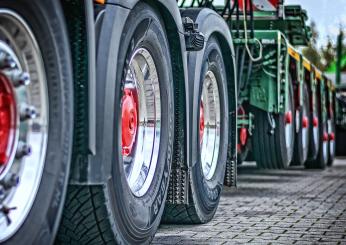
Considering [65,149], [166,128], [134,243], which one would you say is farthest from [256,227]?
[65,149]

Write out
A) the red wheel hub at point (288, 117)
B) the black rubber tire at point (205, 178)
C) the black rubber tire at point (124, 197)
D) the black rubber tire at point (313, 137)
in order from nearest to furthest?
the black rubber tire at point (124, 197)
the black rubber tire at point (205, 178)
the red wheel hub at point (288, 117)
the black rubber tire at point (313, 137)

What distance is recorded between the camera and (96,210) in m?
3.95

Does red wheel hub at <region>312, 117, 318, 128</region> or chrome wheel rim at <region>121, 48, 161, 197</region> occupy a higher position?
red wheel hub at <region>312, 117, 318, 128</region>

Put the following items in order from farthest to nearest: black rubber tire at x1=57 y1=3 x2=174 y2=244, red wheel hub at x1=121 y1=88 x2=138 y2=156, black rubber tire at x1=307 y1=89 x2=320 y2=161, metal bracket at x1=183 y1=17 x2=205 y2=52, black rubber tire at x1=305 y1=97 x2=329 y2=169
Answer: black rubber tire at x1=305 y1=97 x2=329 y2=169
black rubber tire at x1=307 y1=89 x2=320 y2=161
metal bracket at x1=183 y1=17 x2=205 y2=52
red wheel hub at x1=121 y1=88 x2=138 y2=156
black rubber tire at x1=57 y1=3 x2=174 y2=244

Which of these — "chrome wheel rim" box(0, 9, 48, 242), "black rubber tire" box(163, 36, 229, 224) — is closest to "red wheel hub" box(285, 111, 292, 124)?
"black rubber tire" box(163, 36, 229, 224)

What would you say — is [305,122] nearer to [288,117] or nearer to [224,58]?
[288,117]


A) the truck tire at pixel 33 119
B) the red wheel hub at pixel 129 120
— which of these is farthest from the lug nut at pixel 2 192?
the red wheel hub at pixel 129 120

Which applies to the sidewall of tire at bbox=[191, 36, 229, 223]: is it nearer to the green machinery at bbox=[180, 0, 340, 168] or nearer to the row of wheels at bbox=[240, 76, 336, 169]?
the green machinery at bbox=[180, 0, 340, 168]

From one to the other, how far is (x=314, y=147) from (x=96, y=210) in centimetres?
899

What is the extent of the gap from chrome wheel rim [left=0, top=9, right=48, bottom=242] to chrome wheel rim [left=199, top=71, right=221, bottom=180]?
9.09 feet

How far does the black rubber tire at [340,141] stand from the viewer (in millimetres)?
17322

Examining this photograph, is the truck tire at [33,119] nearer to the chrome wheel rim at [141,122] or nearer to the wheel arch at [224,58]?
the chrome wheel rim at [141,122]

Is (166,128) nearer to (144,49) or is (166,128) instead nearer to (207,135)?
(144,49)

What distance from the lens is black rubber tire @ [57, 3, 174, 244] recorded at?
3.95m
